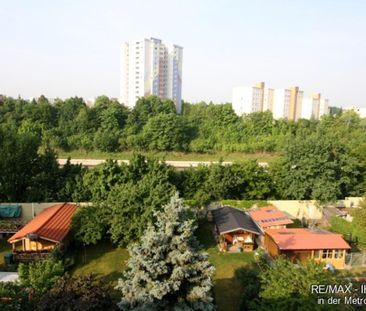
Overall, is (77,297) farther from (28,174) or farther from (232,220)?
(28,174)

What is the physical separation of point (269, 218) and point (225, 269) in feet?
20.6

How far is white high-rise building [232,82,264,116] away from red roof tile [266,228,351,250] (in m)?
74.6

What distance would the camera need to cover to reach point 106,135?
49.3 m

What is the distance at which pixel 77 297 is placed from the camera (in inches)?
431

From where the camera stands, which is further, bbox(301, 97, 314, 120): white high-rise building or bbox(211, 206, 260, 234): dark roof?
bbox(301, 97, 314, 120): white high-rise building

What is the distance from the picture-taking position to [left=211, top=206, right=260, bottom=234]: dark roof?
21.2 meters

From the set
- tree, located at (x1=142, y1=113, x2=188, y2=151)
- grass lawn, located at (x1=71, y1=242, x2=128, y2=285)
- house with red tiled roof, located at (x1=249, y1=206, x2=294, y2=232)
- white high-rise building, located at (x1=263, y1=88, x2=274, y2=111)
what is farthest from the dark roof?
white high-rise building, located at (x1=263, y1=88, x2=274, y2=111)

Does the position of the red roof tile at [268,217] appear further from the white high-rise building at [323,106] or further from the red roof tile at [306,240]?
the white high-rise building at [323,106]

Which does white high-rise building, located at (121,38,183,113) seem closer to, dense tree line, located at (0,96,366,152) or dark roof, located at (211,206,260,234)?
dense tree line, located at (0,96,366,152)

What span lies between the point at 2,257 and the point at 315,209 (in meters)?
22.6

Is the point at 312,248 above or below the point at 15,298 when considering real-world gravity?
below

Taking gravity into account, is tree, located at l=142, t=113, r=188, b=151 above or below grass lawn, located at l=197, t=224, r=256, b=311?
above

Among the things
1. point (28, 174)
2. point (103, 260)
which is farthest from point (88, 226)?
point (28, 174)

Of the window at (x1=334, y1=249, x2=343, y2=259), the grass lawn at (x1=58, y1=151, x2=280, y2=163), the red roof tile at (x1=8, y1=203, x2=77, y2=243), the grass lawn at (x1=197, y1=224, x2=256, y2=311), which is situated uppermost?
the grass lawn at (x1=58, y1=151, x2=280, y2=163)
